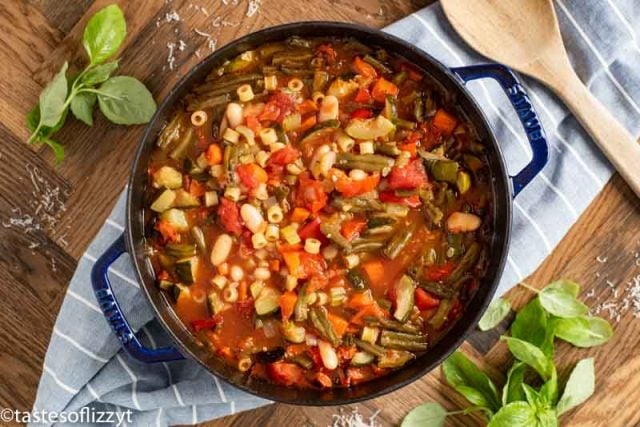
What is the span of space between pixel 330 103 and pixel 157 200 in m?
0.69

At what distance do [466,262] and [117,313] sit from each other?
1.22 meters

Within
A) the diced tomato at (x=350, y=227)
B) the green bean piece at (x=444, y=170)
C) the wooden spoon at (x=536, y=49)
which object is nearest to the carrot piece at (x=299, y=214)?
the diced tomato at (x=350, y=227)

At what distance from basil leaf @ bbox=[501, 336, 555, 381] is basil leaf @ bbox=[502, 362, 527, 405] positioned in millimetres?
47

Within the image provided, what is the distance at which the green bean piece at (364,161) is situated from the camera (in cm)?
282

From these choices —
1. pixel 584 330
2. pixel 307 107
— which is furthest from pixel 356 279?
pixel 584 330

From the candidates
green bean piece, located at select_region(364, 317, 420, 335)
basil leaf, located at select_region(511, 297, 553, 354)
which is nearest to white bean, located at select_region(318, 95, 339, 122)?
green bean piece, located at select_region(364, 317, 420, 335)

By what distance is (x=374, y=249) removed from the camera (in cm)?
285

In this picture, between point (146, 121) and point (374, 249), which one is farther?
point (146, 121)

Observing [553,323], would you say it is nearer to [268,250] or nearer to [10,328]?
[268,250]

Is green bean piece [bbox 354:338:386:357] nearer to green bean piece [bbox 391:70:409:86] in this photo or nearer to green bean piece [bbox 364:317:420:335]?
green bean piece [bbox 364:317:420:335]

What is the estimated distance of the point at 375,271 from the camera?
9.35 feet

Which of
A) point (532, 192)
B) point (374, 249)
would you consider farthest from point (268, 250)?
point (532, 192)

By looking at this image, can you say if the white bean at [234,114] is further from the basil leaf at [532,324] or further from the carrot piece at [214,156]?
the basil leaf at [532,324]

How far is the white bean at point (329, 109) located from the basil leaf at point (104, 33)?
813 mm
